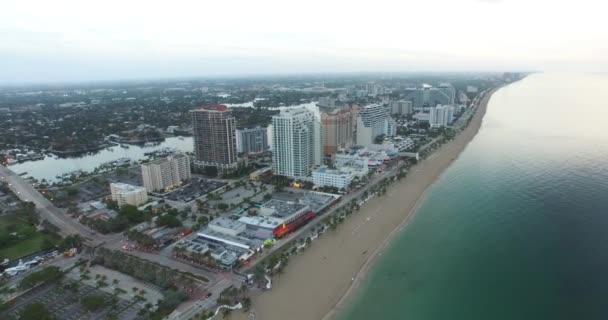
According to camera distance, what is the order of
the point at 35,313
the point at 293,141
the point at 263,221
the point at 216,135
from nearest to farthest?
1. the point at 35,313
2. the point at 263,221
3. the point at 293,141
4. the point at 216,135

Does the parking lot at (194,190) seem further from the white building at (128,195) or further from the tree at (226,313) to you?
the tree at (226,313)

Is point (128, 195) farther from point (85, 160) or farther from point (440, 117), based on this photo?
point (440, 117)

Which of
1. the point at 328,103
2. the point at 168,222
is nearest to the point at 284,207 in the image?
the point at 168,222

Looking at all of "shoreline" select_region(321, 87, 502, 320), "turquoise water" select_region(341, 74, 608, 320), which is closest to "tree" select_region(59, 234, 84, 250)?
"shoreline" select_region(321, 87, 502, 320)

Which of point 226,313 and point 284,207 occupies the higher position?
point 284,207

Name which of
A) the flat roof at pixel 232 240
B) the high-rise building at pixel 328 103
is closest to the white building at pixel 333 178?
the flat roof at pixel 232 240

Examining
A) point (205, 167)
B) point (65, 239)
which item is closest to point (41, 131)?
point (205, 167)

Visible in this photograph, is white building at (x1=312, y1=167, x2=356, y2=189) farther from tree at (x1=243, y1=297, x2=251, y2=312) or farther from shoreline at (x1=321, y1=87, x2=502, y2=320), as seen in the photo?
tree at (x1=243, y1=297, x2=251, y2=312)
